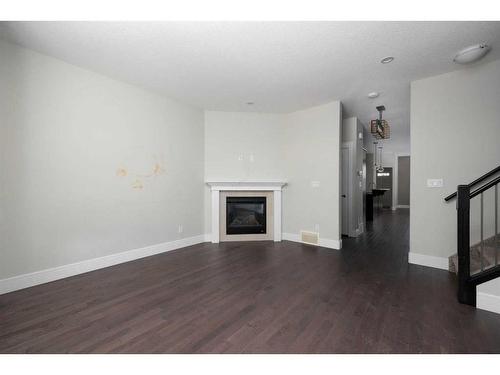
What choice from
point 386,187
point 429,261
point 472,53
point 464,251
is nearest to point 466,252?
point 464,251

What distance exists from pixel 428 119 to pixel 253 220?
3247 millimetres

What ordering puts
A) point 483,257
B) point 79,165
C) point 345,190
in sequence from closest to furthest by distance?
point 483,257
point 79,165
point 345,190

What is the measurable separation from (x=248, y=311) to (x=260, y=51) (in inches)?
101

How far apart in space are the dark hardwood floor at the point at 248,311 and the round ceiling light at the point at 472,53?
8.08 feet

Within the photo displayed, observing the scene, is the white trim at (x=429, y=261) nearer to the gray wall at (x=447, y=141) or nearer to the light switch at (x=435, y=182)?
the gray wall at (x=447, y=141)

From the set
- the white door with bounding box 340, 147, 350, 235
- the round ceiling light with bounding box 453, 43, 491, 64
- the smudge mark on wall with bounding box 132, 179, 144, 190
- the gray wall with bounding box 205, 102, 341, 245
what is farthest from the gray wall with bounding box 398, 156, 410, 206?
the smudge mark on wall with bounding box 132, 179, 144, 190

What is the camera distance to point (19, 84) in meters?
2.30

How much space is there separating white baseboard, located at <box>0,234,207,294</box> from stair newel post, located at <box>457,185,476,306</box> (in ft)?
12.1

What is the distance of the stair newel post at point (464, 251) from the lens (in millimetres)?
2002

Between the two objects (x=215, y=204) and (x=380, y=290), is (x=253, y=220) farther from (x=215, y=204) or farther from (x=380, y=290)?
(x=380, y=290)

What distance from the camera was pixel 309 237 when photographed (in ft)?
13.8

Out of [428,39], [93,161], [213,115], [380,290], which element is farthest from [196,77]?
[380,290]

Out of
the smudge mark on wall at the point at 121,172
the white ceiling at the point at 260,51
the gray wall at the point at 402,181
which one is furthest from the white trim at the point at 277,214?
the gray wall at the point at 402,181

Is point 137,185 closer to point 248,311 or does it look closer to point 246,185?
point 246,185
